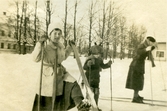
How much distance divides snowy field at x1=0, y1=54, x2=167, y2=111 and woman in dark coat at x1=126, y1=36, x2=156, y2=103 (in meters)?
0.04

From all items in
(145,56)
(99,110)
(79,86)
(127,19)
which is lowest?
(99,110)

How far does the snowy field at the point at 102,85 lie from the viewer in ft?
10.7

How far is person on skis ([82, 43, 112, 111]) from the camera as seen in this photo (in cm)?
327

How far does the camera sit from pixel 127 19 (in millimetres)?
→ 3328

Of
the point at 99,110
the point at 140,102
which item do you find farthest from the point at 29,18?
the point at 140,102

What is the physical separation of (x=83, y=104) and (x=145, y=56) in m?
0.76

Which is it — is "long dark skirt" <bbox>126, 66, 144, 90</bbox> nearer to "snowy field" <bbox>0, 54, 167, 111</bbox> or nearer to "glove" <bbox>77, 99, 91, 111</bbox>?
"snowy field" <bbox>0, 54, 167, 111</bbox>

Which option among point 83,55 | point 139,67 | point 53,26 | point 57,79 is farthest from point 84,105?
point 53,26

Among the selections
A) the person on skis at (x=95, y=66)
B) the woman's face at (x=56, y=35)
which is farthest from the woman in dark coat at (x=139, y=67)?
the woman's face at (x=56, y=35)

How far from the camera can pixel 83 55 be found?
3.28 metres

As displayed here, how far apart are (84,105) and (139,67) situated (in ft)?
2.14

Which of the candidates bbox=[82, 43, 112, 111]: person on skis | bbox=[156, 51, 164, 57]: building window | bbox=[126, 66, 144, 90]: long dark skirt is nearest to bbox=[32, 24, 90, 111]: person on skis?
bbox=[82, 43, 112, 111]: person on skis

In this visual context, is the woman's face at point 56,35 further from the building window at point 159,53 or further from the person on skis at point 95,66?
the building window at point 159,53

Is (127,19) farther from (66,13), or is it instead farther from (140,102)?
(140,102)
